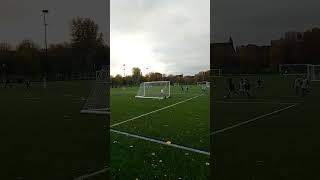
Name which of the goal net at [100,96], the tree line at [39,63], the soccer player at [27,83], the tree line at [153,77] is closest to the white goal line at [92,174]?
the tree line at [153,77]

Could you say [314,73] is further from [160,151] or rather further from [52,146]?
[52,146]

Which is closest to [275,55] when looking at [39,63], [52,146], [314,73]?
[314,73]

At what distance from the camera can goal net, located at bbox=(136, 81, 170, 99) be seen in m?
24.8

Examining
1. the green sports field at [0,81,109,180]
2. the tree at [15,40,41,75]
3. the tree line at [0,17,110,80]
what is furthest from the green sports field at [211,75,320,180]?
the tree at [15,40,41,75]

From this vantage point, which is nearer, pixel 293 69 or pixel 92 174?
pixel 92 174

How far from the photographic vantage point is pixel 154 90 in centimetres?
2917

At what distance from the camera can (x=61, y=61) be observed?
24.9m

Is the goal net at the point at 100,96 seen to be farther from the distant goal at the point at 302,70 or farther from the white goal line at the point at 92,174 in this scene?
the distant goal at the point at 302,70

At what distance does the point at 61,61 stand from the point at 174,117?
48.7 feet

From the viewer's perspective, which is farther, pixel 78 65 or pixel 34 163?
pixel 78 65

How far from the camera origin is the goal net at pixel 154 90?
2477cm

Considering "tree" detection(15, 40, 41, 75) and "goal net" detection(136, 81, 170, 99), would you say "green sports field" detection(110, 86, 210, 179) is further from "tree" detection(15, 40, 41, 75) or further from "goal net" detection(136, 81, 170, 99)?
"tree" detection(15, 40, 41, 75)

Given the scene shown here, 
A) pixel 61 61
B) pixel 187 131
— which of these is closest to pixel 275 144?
pixel 187 131

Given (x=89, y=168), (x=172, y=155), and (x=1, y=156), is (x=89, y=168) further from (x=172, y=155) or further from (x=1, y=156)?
(x=1, y=156)
